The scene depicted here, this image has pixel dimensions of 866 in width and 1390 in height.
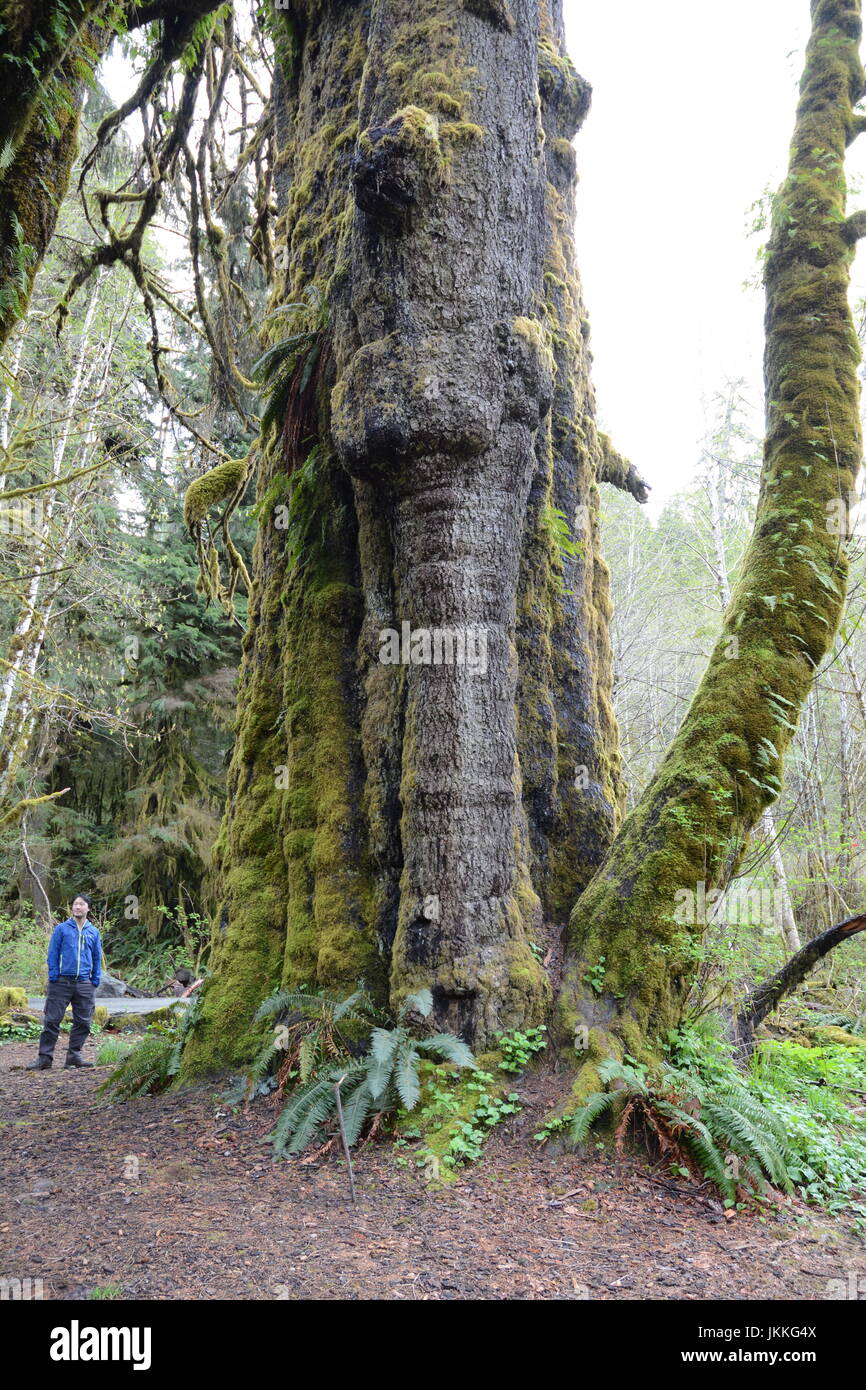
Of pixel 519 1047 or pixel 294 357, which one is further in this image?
pixel 294 357

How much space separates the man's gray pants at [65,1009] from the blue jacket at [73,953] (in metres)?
0.07

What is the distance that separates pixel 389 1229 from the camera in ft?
12.6

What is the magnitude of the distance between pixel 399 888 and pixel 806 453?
418cm

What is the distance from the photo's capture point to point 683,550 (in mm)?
21953

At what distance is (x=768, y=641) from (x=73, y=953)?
771cm

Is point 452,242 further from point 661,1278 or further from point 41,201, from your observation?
point 661,1278

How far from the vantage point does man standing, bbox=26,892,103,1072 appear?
28.9ft

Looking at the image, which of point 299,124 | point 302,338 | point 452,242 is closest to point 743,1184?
point 452,242

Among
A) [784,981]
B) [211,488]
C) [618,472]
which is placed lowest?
[784,981]

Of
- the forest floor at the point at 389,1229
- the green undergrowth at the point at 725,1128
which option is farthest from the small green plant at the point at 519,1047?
the green undergrowth at the point at 725,1128

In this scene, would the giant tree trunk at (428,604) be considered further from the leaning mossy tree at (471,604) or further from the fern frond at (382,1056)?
the fern frond at (382,1056)

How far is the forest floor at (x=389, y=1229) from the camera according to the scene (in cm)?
330

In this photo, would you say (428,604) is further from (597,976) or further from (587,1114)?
(587,1114)
